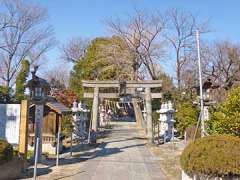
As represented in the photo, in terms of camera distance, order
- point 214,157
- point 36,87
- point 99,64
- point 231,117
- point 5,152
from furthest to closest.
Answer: point 99,64, point 36,87, point 231,117, point 5,152, point 214,157

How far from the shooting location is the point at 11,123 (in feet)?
38.6

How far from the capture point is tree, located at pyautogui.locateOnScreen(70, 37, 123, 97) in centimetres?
3597

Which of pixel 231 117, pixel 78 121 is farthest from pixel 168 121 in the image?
pixel 231 117

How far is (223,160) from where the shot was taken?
26.1 ft

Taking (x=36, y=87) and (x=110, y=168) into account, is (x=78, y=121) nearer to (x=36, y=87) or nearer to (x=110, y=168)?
(x=36, y=87)

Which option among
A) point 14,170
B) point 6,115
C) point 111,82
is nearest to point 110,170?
point 14,170

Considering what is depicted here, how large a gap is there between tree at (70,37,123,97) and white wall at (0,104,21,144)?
2232 centimetres

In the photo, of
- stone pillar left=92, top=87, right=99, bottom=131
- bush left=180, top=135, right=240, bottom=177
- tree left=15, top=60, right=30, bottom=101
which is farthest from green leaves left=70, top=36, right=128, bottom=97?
bush left=180, top=135, right=240, bottom=177

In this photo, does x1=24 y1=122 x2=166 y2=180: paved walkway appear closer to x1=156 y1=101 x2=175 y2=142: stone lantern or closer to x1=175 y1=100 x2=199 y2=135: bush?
x1=175 y1=100 x2=199 y2=135: bush

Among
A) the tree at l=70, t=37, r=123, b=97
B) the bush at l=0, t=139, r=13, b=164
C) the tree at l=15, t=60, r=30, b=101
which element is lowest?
the bush at l=0, t=139, r=13, b=164

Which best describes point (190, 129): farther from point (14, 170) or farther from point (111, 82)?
point (14, 170)

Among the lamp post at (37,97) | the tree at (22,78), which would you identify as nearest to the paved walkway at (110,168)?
the lamp post at (37,97)

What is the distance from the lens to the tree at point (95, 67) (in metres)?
36.0

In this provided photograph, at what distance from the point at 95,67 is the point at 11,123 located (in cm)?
2790
